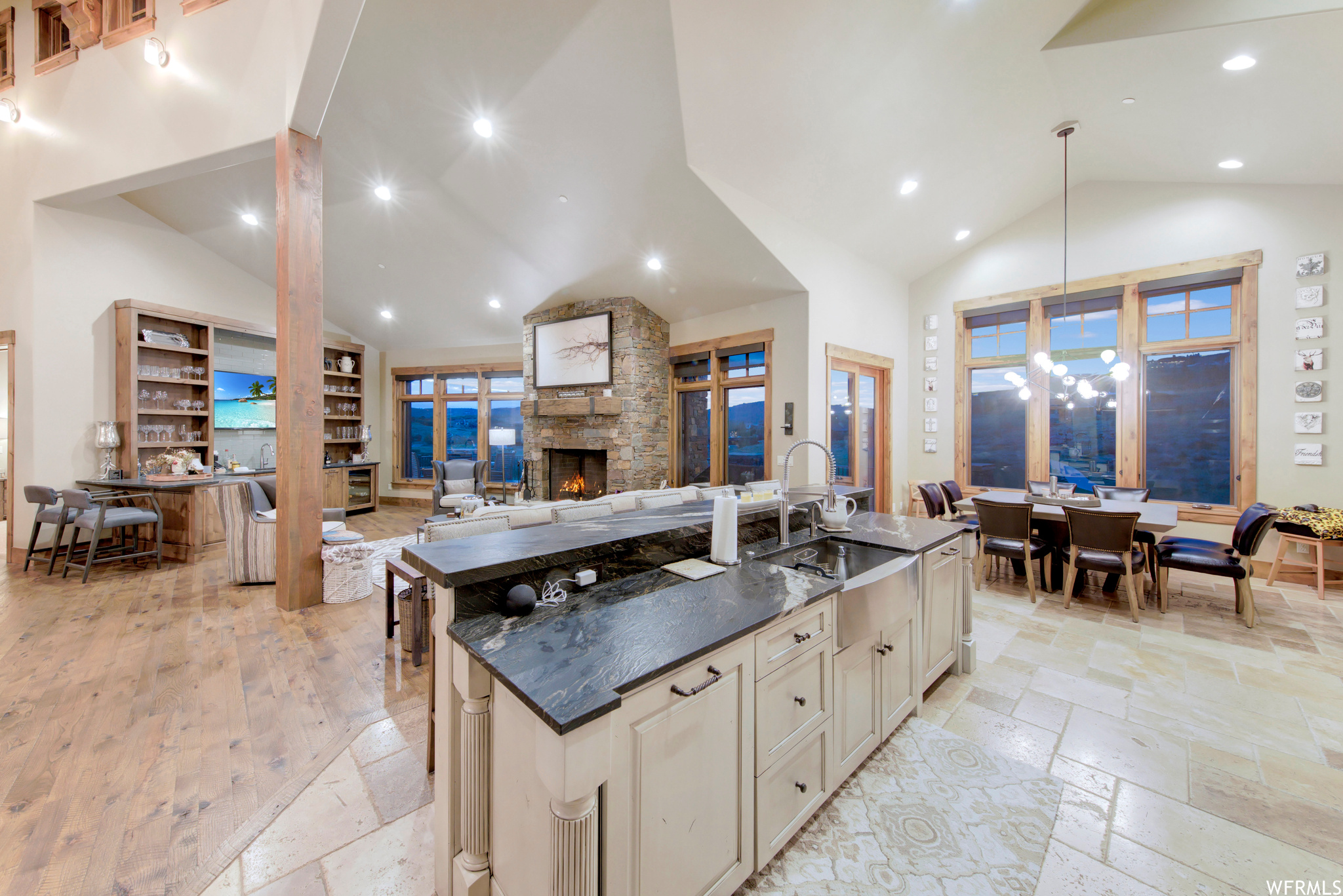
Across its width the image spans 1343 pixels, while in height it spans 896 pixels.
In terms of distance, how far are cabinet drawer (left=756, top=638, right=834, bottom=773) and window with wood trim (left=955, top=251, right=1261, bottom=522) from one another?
3.90 metres

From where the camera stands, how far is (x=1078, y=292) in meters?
5.48

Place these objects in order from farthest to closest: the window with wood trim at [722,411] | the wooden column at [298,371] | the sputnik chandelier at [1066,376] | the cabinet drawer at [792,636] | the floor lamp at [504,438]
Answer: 1. the floor lamp at [504,438]
2. the window with wood trim at [722,411]
3. the sputnik chandelier at [1066,376]
4. the wooden column at [298,371]
5. the cabinet drawer at [792,636]

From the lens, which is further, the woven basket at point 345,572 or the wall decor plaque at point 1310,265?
the wall decor plaque at point 1310,265

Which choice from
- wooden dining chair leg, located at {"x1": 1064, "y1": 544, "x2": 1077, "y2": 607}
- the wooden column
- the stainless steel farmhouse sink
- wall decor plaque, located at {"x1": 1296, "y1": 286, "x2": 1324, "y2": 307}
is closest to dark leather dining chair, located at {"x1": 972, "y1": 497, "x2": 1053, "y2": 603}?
wooden dining chair leg, located at {"x1": 1064, "y1": 544, "x2": 1077, "y2": 607}

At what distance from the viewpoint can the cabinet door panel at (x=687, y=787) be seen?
1081 millimetres

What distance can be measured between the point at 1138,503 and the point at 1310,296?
2.35m

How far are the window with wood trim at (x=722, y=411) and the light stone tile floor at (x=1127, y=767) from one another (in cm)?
328

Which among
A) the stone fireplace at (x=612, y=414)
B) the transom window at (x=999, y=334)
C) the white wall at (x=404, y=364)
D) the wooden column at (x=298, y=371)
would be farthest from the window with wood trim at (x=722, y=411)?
the wooden column at (x=298, y=371)

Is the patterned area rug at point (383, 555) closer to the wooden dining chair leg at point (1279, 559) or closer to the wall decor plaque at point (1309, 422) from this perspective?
the wooden dining chair leg at point (1279, 559)

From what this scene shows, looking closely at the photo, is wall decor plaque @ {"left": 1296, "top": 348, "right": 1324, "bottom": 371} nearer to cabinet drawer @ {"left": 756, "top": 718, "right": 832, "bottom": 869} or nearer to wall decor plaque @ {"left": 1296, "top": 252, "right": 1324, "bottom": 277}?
wall decor plaque @ {"left": 1296, "top": 252, "right": 1324, "bottom": 277}

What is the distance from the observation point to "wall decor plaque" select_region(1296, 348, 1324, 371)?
429cm

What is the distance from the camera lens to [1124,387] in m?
5.31

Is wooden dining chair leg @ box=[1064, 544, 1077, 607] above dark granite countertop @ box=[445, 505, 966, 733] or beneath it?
beneath

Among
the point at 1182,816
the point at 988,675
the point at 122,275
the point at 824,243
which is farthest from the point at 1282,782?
Result: the point at 122,275
